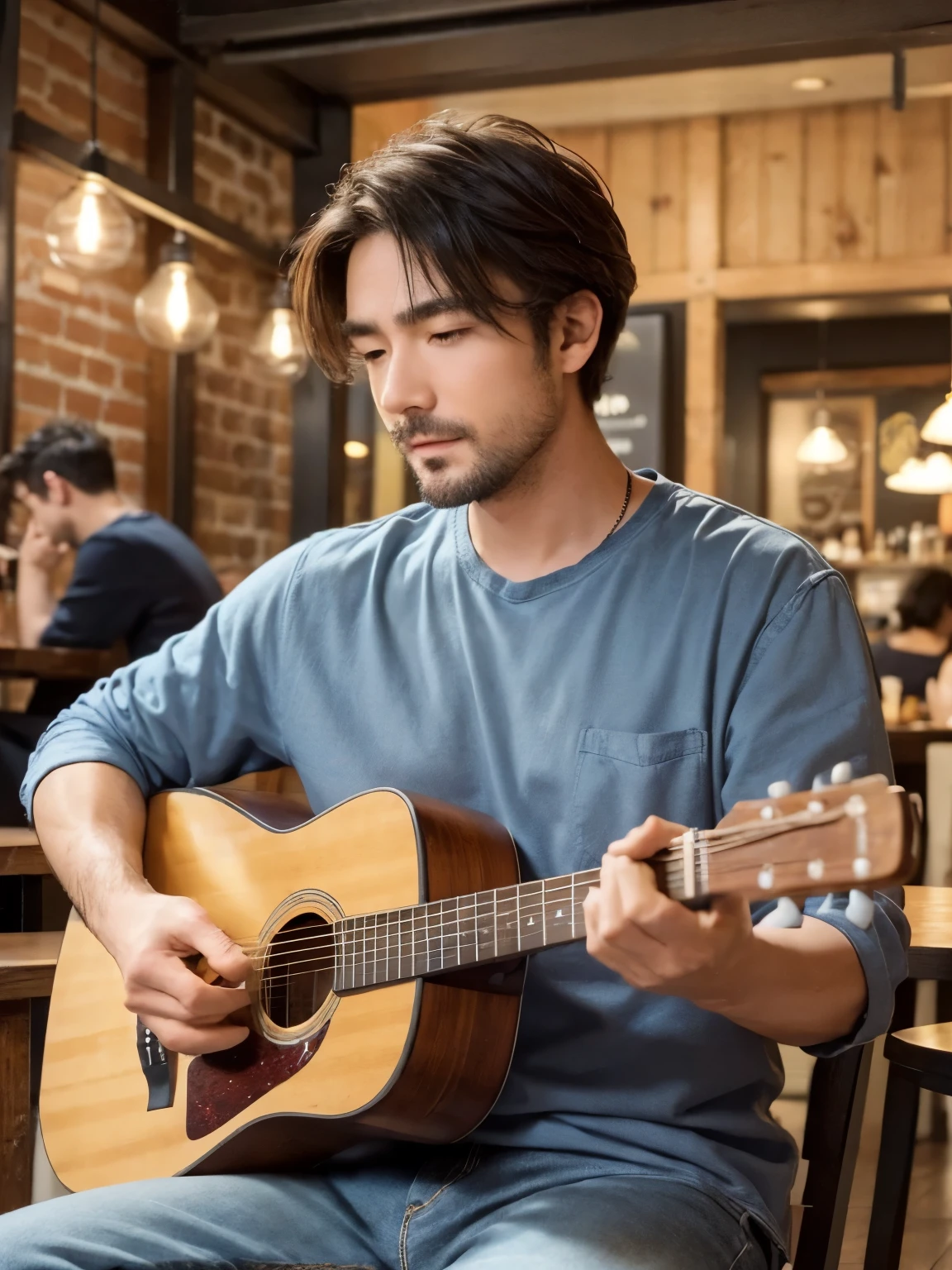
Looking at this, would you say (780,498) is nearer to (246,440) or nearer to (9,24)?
(246,440)

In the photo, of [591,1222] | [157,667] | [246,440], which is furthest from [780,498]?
[591,1222]

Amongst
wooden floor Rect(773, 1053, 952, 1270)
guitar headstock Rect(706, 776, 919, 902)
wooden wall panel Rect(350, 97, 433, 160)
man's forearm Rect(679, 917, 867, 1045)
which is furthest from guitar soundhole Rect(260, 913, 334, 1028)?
wooden wall panel Rect(350, 97, 433, 160)

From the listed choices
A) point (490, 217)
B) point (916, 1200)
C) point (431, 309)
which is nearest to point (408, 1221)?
point (431, 309)

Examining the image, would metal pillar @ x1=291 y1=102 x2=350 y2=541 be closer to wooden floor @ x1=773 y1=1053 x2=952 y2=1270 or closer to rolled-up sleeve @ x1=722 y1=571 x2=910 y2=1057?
wooden floor @ x1=773 y1=1053 x2=952 y2=1270

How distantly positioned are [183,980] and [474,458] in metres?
0.57

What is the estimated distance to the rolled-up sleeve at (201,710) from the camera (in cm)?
166

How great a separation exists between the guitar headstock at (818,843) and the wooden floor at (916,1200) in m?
1.71

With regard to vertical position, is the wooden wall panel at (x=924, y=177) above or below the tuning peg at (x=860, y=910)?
above

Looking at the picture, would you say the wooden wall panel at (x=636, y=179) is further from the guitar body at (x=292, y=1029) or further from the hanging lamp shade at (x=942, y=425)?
the guitar body at (x=292, y=1029)

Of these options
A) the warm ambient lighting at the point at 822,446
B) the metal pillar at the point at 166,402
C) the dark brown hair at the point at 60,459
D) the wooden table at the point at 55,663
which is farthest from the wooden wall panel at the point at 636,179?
the wooden table at the point at 55,663

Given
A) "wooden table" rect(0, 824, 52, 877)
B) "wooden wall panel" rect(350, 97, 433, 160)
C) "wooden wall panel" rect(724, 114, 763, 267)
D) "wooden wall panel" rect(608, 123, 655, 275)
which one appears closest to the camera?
"wooden table" rect(0, 824, 52, 877)

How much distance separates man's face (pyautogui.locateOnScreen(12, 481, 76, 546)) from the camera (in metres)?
4.11

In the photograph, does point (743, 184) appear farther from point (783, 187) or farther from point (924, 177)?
point (924, 177)

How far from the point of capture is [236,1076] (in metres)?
1.41
